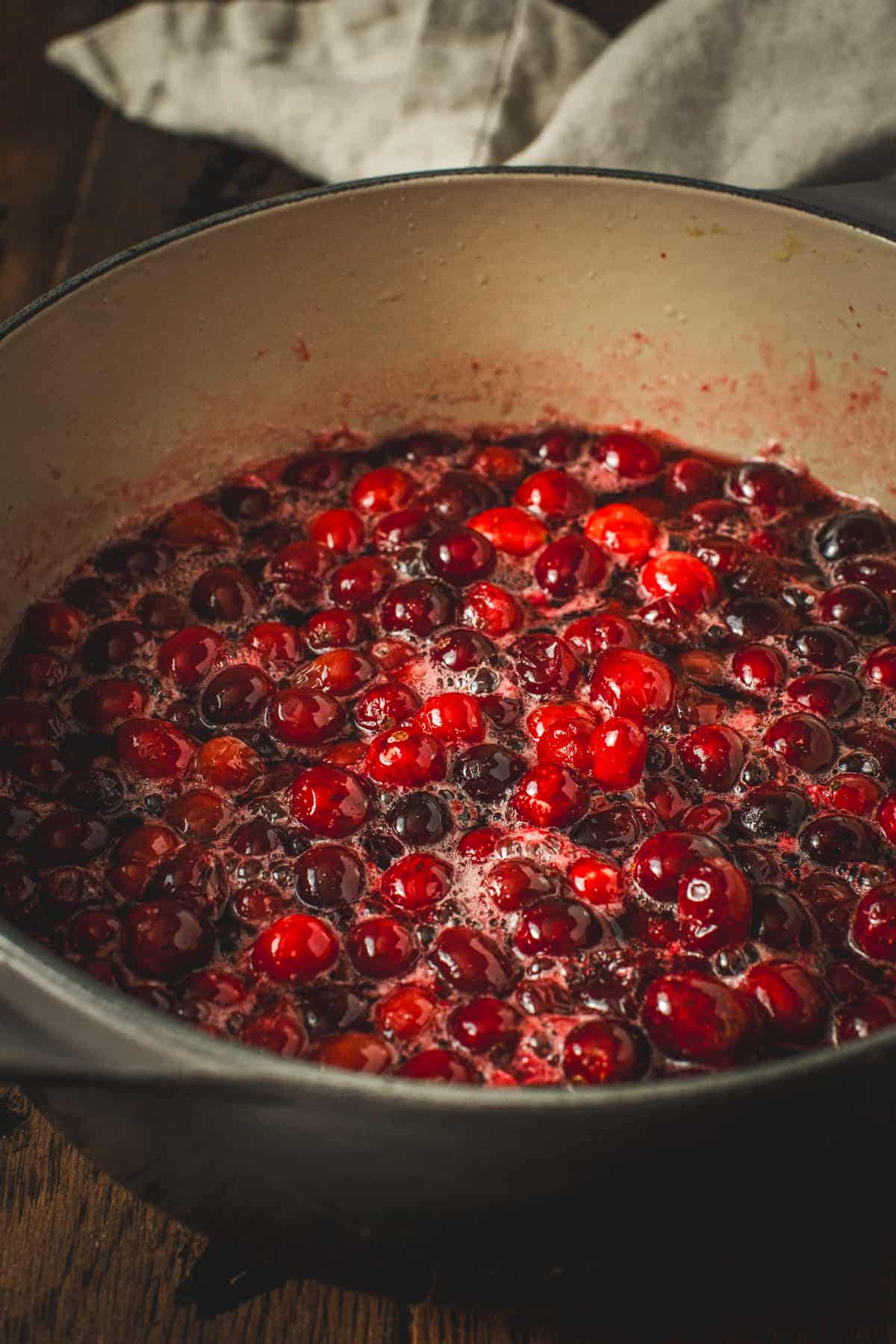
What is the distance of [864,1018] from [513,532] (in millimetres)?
591

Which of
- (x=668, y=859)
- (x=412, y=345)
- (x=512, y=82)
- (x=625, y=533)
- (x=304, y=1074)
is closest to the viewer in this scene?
(x=304, y=1074)

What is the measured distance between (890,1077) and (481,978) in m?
0.36

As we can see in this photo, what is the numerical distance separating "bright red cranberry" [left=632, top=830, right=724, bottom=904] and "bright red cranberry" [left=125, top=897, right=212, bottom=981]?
13.1 inches

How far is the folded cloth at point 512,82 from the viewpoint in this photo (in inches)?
59.8

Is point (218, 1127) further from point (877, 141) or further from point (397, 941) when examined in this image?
point (877, 141)

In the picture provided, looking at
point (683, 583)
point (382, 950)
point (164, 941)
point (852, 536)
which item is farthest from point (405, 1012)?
point (852, 536)

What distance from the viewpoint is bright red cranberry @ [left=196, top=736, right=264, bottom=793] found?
1106mm

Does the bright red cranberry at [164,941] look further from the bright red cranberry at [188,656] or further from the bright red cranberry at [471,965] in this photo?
the bright red cranberry at [188,656]

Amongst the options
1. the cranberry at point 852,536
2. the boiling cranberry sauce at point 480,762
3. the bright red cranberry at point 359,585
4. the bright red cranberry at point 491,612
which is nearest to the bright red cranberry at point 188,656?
the boiling cranberry sauce at point 480,762

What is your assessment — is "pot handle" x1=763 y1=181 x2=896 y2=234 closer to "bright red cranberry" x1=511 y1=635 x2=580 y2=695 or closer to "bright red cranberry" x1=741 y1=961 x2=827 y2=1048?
"bright red cranberry" x1=511 y1=635 x2=580 y2=695

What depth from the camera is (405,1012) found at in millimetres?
920

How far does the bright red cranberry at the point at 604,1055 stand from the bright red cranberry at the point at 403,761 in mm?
277

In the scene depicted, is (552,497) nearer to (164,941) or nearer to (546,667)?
(546,667)

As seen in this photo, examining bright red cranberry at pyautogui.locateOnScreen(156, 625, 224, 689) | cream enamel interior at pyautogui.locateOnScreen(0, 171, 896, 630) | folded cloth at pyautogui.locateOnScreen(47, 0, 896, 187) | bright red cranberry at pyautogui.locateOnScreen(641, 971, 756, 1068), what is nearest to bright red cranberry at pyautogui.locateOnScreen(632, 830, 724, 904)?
bright red cranberry at pyautogui.locateOnScreen(641, 971, 756, 1068)
